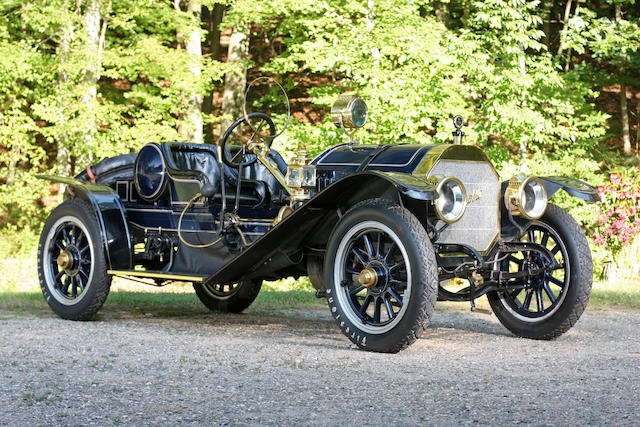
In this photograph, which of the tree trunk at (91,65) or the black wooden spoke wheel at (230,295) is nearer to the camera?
the black wooden spoke wheel at (230,295)

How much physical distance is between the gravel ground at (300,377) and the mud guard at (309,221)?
1.70 ft

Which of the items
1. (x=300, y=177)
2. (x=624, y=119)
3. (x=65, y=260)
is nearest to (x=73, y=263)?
(x=65, y=260)

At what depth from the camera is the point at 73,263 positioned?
7.43 meters

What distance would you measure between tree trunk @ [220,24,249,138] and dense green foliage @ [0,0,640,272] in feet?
2.44

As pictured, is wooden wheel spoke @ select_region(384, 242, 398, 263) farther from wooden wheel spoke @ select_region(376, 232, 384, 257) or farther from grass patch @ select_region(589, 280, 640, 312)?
grass patch @ select_region(589, 280, 640, 312)

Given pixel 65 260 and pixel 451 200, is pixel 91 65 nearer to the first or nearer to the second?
pixel 65 260

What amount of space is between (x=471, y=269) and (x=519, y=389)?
5.31ft

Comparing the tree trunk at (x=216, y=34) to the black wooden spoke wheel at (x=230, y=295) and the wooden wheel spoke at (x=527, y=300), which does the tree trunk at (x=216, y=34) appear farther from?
the wooden wheel spoke at (x=527, y=300)

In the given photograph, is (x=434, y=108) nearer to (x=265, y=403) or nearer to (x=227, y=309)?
(x=227, y=309)

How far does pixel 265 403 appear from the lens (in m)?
3.99

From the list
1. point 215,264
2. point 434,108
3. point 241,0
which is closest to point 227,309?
point 215,264

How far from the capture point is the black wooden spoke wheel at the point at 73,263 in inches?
283

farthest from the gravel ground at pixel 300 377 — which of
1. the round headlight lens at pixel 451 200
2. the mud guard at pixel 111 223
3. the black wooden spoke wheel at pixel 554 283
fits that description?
the round headlight lens at pixel 451 200

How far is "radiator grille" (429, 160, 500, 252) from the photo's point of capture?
242 inches
